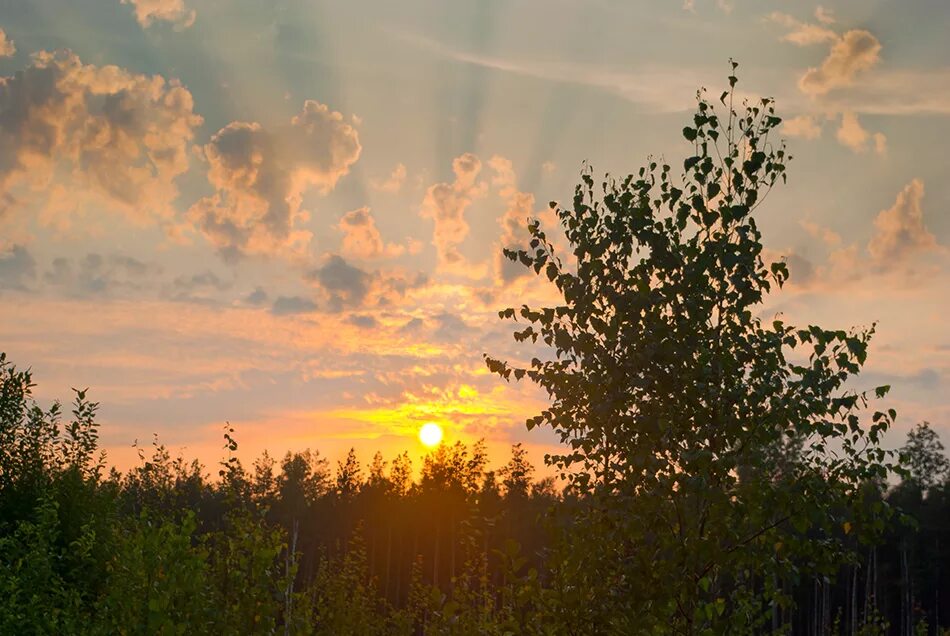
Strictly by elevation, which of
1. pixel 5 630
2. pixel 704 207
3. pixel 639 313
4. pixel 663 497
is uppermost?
pixel 704 207

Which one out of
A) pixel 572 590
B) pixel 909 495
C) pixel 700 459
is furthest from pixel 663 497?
pixel 909 495

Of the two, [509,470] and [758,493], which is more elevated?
[509,470]

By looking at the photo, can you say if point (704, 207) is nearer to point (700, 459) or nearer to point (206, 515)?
point (700, 459)

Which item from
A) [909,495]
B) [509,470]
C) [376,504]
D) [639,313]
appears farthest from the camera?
[376,504]

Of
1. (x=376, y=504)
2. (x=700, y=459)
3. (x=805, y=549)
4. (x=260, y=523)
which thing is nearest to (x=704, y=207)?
(x=700, y=459)

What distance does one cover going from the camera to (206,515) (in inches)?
5492

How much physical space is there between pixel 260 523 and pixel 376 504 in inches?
3991

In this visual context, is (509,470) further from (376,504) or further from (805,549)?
(805,549)

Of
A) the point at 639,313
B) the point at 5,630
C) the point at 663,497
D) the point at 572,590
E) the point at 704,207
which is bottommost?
the point at 5,630

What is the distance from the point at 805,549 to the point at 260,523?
8.09 meters

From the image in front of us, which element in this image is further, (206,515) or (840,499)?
(206,515)

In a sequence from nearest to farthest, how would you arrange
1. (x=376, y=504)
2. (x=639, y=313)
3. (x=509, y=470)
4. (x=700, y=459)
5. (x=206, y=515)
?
(x=700, y=459)
(x=639, y=313)
(x=509, y=470)
(x=376, y=504)
(x=206, y=515)

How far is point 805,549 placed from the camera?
9.20m

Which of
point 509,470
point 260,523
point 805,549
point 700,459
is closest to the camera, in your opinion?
point 700,459
